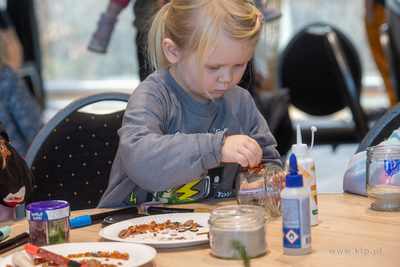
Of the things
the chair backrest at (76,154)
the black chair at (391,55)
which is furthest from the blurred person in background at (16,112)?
the black chair at (391,55)

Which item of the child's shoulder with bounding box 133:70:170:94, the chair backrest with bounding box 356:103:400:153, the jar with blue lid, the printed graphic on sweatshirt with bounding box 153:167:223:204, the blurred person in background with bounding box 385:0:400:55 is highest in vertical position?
the blurred person in background with bounding box 385:0:400:55

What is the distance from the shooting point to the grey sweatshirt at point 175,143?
2.77 ft

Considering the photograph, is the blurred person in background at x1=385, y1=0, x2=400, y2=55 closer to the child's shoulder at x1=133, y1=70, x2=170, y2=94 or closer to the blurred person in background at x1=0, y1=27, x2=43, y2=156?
the blurred person in background at x1=0, y1=27, x2=43, y2=156

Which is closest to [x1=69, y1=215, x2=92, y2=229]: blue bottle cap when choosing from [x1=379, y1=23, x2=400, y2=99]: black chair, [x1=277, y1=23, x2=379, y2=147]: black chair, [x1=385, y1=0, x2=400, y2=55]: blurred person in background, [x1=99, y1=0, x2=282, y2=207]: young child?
[x1=99, y1=0, x2=282, y2=207]: young child

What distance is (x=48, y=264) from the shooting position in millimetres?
567

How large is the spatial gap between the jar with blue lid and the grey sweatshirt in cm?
22

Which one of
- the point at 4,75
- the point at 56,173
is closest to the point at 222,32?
the point at 56,173

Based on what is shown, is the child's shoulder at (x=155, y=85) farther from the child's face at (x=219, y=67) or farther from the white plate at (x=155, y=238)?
the white plate at (x=155, y=238)

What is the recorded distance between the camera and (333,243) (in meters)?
0.63

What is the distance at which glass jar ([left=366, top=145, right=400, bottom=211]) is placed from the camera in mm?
808

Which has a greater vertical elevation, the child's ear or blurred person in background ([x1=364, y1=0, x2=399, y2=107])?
blurred person in background ([x1=364, y1=0, x2=399, y2=107])

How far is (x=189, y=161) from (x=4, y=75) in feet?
5.52

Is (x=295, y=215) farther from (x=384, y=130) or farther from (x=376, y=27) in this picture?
(x=376, y=27)

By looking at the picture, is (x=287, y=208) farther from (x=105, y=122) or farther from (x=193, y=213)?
(x=105, y=122)
